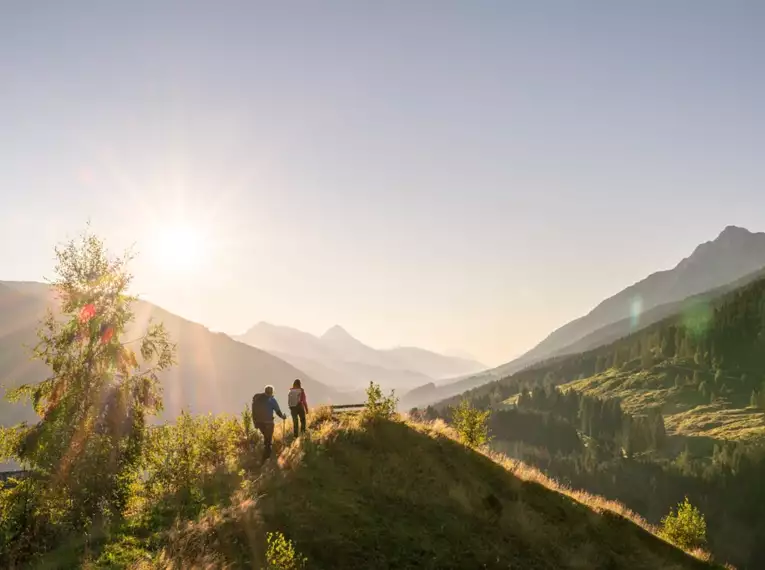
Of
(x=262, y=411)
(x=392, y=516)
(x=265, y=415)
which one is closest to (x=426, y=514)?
(x=392, y=516)

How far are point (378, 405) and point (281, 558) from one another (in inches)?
539

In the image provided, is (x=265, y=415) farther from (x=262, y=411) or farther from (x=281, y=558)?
(x=281, y=558)

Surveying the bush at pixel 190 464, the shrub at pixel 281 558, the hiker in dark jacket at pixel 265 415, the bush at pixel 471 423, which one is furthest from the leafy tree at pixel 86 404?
the bush at pixel 471 423

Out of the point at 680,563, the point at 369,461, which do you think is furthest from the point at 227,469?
the point at 680,563

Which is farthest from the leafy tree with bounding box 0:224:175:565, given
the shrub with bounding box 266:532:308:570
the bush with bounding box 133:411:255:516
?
the shrub with bounding box 266:532:308:570

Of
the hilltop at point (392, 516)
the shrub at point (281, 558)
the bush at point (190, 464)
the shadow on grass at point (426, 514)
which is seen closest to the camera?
the shrub at point (281, 558)

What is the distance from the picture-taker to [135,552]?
18.7 metres

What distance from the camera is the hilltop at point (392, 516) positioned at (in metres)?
18.7

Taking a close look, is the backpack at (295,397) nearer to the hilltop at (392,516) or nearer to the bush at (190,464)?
the hilltop at (392,516)

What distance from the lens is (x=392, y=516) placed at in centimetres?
2138

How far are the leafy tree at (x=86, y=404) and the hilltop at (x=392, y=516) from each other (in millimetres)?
3786

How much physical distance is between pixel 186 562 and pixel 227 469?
9372 millimetres

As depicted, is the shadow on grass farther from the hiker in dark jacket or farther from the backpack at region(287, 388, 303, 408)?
the backpack at region(287, 388, 303, 408)

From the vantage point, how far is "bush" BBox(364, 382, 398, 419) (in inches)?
1129
